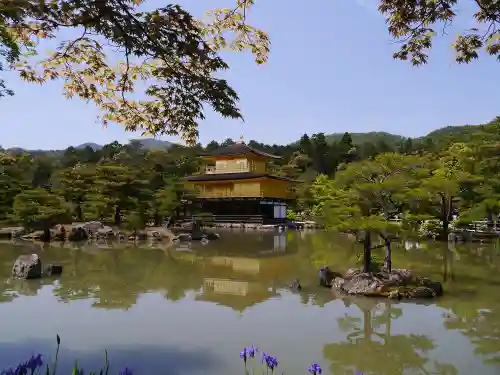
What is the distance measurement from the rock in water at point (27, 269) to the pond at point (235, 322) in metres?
0.23

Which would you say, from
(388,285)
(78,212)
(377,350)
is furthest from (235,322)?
(78,212)

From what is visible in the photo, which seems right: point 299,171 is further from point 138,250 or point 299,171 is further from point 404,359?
point 404,359

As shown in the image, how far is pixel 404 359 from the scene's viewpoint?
14.1ft

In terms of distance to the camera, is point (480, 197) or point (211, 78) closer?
point (211, 78)

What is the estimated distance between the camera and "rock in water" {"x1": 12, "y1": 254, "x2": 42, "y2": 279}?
8344 millimetres

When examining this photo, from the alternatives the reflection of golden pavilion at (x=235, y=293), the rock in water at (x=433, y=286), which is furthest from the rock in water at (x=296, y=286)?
the rock in water at (x=433, y=286)

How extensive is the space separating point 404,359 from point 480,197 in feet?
42.6

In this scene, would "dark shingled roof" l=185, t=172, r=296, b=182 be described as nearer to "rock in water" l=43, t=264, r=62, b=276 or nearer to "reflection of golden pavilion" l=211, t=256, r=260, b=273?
"reflection of golden pavilion" l=211, t=256, r=260, b=273

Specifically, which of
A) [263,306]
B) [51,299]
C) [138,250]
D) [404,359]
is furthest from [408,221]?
[138,250]

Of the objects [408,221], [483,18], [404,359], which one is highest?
[483,18]

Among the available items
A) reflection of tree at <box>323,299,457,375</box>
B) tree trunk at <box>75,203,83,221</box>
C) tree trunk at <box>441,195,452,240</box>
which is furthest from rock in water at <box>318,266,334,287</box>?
tree trunk at <box>75,203,83,221</box>

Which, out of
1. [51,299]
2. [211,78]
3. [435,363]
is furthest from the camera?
[51,299]

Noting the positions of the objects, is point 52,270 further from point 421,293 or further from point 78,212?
point 78,212

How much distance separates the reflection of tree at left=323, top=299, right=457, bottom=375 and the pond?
0.01m
